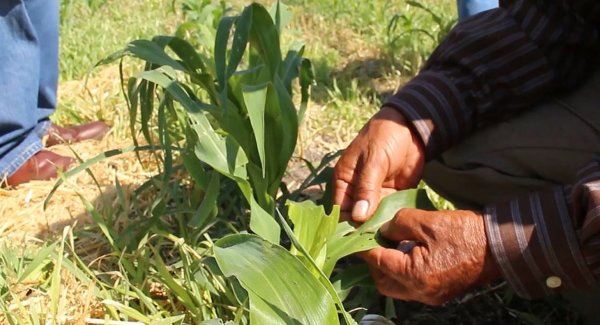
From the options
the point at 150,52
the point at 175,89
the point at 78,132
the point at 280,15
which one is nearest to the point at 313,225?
the point at 175,89

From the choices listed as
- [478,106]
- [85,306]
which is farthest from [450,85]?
[85,306]

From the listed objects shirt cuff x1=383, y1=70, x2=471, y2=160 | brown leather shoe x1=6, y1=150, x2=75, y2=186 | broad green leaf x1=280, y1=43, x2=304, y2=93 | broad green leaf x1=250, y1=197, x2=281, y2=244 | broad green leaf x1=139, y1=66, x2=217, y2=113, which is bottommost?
brown leather shoe x1=6, y1=150, x2=75, y2=186

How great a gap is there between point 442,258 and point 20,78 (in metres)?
1.55

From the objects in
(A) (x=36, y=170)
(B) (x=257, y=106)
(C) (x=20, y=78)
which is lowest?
(A) (x=36, y=170)

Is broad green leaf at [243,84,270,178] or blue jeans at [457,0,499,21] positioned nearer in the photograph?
broad green leaf at [243,84,270,178]

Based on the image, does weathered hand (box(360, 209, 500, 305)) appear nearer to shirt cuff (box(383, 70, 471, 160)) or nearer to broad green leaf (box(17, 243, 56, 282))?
shirt cuff (box(383, 70, 471, 160))

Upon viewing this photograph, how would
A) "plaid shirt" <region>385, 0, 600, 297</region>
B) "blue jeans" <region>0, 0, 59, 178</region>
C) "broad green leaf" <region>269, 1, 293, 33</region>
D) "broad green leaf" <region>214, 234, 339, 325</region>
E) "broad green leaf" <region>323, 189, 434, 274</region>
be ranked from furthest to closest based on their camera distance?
"blue jeans" <region>0, 0, 59, 178</region> → "broad green leaf" <region>269, 1, 293, 33</region> → "plaid shirt" <region>385, 0, 600, 297</region> → "broad green leaf" <region>323, 189, 434, 274</region> → "broad green leaf" <region>214, 234, 339, 325</region>

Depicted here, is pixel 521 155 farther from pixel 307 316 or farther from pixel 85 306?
pixel 85 306

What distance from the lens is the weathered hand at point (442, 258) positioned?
1.33 m

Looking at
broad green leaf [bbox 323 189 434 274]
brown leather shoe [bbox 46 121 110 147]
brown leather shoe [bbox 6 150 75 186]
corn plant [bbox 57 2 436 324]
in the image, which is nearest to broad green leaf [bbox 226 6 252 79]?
corn plant [bbox 57 2 436 324]

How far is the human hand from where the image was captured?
5.08 feet

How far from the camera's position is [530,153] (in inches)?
64.7

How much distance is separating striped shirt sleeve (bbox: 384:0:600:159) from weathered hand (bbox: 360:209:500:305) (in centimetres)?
34

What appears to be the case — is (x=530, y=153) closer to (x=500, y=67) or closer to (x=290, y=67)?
(x=500, y=67)
